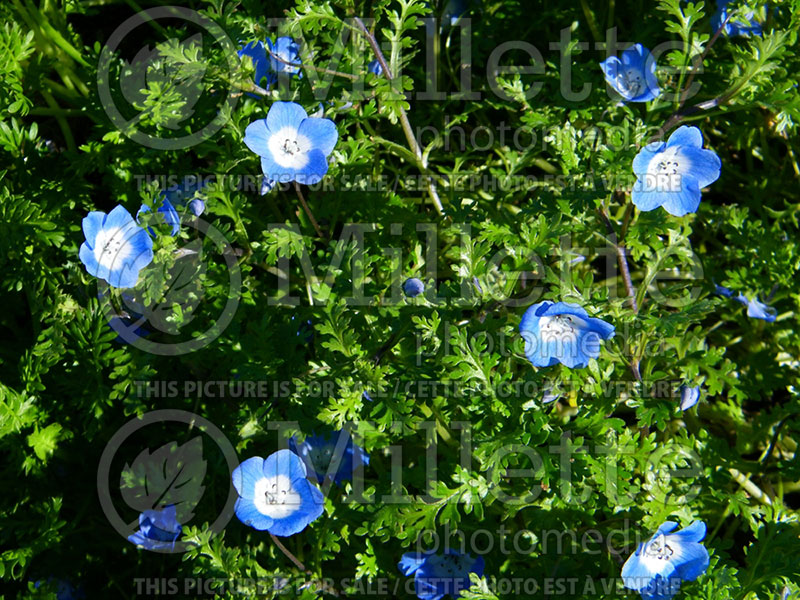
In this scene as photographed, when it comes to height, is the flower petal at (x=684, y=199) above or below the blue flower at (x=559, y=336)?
above

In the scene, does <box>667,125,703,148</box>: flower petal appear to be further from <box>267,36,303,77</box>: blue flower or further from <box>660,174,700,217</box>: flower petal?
<box>267,36,303,77</box>: blue flower

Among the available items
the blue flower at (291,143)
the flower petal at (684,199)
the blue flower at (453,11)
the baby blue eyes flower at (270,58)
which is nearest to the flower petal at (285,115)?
the blue flower at (291,143)

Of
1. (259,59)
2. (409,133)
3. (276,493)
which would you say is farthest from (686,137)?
(276,493)

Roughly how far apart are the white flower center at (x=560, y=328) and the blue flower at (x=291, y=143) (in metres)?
0.76

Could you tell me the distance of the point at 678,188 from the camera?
2.22 metres

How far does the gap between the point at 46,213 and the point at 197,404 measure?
780mm

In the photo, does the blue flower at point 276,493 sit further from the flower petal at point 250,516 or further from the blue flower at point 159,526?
the blue flower at point 159,526

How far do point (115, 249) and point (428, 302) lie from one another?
0.94 meters

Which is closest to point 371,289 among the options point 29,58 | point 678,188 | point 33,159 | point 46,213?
point 678,188

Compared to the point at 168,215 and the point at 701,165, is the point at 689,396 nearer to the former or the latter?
the point at 701,165
